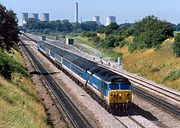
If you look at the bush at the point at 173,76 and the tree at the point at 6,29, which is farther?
the tree at the point at 6,29

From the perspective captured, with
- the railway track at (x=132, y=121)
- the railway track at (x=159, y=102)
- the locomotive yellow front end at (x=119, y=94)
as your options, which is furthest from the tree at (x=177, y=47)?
the railway track at (x=132, y=121)

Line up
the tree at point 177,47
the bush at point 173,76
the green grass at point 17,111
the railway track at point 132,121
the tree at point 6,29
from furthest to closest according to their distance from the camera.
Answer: the tree at point 177,47 < the tree at point 6,29 < the bush at point 173,76 < the railway track at point 132,121 < the green grass at point 17,111

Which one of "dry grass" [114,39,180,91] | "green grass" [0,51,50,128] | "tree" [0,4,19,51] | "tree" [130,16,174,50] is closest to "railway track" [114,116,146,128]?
"green grass" [0,51,50,128]

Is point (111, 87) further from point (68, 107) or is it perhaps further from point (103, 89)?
point (68, 107)

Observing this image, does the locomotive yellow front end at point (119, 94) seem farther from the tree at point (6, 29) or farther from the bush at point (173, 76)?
the tree at point (6, 29)

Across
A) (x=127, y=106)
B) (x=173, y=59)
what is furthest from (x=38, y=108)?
(x=173, y=59)

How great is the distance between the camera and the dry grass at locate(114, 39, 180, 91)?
54.0 m

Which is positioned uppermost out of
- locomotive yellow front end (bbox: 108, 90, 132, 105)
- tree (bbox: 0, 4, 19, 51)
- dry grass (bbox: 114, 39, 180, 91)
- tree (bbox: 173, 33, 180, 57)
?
tree (bbox: 0, 4, 19, 51)

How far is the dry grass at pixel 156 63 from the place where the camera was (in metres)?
54.0

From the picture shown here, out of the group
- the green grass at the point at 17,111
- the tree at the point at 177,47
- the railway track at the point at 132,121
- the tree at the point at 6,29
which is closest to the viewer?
the green grass at the point at 17,111

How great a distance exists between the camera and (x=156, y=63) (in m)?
63.2

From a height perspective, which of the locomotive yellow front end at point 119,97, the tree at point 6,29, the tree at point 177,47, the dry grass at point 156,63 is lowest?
the dry grass at point 156,63

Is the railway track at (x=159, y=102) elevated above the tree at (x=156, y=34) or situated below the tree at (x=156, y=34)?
below

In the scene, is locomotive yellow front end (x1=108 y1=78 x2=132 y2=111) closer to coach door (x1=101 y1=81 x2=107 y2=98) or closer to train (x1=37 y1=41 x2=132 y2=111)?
train (x1=37 y1=41 x2=132 y2=111)
